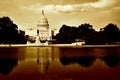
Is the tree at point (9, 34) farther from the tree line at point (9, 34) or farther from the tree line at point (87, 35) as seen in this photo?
the tree line at point (87, 35)

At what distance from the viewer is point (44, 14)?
18.0m

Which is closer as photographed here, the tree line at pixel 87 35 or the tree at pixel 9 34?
the tree at pixel 9 34

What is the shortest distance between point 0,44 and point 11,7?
12.4 ft

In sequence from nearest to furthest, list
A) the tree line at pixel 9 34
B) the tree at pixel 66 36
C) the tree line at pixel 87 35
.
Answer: the tree line at pixel 9 34, the tree line at pixel 87 35, the tree at pixel 66 36

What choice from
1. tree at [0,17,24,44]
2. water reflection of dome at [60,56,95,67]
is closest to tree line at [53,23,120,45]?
tree at [0,17,24,44]

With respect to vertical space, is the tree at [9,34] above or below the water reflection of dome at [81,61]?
above

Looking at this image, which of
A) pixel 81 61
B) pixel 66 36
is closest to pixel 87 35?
pixel 66 36

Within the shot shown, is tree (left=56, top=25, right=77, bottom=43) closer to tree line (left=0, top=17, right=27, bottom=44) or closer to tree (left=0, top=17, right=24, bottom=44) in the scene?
tree line (left=0, top=17, right=27, bottom=44)

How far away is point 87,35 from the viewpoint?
24391 millimetres

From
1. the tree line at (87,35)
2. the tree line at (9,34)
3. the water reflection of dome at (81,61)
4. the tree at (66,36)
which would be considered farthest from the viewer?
the tree at (66,36)

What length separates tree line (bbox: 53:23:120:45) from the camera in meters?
22.0

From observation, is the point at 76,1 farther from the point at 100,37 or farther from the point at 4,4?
the point at 100,37

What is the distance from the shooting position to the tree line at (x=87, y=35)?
72.2ft

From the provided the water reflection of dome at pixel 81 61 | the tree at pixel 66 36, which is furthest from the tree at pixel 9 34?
the water reflection of dome at pixel 81 61
